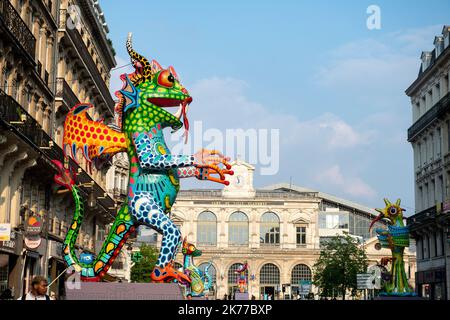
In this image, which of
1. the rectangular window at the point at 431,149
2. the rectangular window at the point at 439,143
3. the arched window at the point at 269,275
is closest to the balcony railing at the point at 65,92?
the rectangular window at the point at 439,143

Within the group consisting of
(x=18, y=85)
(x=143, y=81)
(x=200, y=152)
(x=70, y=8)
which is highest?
(x=70, y=8)

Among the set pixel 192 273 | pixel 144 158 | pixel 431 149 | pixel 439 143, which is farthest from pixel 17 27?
pixel 431 149

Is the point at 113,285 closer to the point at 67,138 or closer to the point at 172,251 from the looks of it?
the point at 172,251

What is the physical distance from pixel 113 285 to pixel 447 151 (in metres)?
31.5

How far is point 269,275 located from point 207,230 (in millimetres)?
8953

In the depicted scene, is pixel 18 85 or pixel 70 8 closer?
pixel 18 85

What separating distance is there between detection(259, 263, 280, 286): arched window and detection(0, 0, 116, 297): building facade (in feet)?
148

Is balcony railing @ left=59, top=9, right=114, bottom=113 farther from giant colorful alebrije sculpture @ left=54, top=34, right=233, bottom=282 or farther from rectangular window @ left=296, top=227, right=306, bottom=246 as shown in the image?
rectangular window @ left=296, top=227, right=306, bottom=246

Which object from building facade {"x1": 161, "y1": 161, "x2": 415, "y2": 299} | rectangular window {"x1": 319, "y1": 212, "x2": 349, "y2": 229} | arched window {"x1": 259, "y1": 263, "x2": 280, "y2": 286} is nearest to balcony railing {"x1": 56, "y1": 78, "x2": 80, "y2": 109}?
building facade {"x1": 161, "y1": 161, "x2": 415, "y2": 299}

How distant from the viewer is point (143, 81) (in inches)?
690

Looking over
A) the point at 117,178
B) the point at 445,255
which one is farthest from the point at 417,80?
the point at 117,178

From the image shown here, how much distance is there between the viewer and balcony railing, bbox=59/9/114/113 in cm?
3284

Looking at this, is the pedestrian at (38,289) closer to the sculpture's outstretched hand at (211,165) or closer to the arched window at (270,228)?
the sculpture's outstretched hand at (211,165)
